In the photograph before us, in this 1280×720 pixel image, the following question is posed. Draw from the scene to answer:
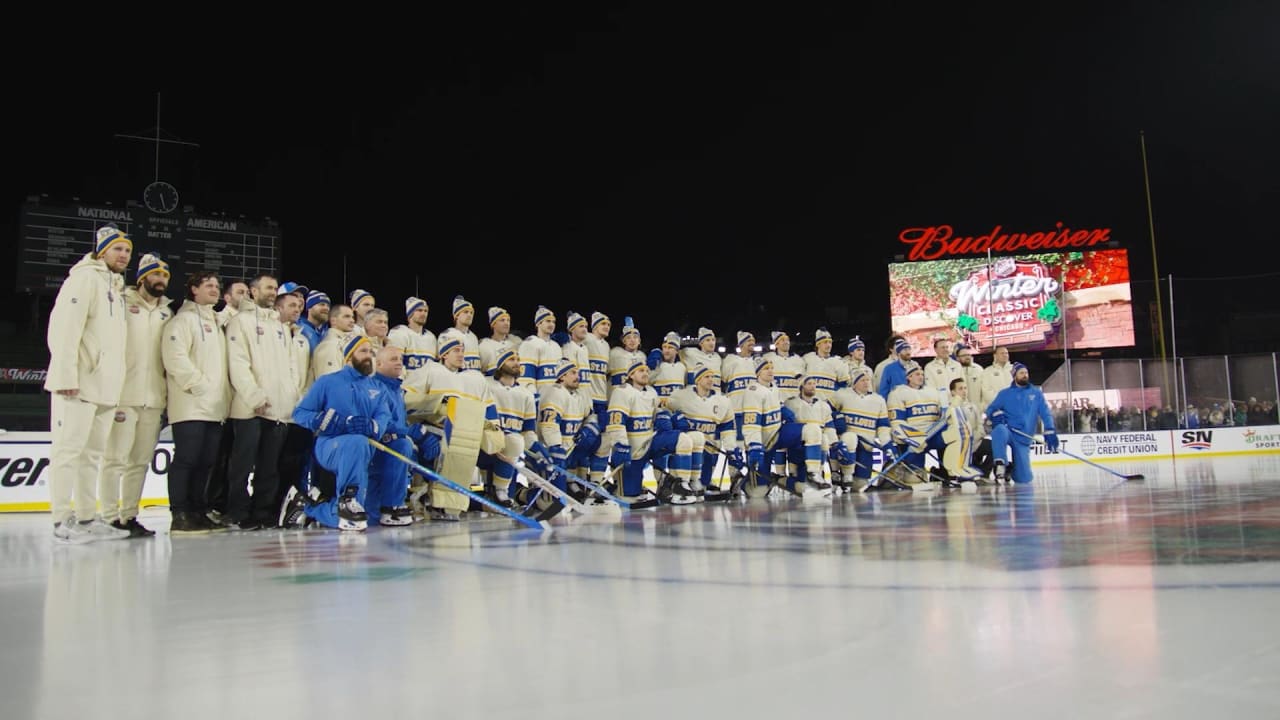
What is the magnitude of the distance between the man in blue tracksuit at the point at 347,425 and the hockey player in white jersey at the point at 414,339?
173 centimetres

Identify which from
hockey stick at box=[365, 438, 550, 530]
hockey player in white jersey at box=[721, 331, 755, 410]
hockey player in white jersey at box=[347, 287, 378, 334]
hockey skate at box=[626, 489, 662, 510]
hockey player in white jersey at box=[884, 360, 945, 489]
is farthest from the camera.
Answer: hockey player in white jersey at box=[884, 360, 945, 489]

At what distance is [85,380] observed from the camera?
227 inches

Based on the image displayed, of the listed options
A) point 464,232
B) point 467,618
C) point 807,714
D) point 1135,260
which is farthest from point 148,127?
point 1135,260

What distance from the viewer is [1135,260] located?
3988 centimetres

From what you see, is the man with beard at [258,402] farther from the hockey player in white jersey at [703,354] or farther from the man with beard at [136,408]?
the hockey player in white jersey at [703,354]

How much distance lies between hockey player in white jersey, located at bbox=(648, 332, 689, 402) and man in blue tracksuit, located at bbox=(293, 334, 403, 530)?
441 cm

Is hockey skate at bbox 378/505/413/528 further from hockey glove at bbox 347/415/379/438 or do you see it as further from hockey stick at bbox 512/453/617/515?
hockey stick at bbox 512/453/617/515

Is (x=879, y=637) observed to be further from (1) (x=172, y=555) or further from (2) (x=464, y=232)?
(2) (x=464, y=232)

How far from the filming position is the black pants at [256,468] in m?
6.67

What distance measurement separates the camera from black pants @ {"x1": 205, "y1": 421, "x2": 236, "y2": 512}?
6.83 meters

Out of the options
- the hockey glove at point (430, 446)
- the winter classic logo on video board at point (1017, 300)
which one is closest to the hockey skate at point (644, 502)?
the hockey glove at point (430, 446)

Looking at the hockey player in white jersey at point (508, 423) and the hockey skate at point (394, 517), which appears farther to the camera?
the hockey player in white jersey at point (508, 423)

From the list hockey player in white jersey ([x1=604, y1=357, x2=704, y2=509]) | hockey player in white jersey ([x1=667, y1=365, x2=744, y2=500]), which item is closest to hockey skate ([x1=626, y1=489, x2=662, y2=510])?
hockey player in white jersey ([x1=604, y1=357, x2=704, y2=509])

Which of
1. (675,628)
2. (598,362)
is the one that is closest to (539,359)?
(598,362)
